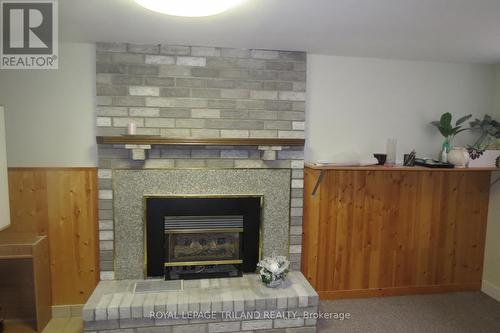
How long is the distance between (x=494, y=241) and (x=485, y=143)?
0.94 metres

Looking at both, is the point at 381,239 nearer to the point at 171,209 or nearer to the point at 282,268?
the point at 282,268

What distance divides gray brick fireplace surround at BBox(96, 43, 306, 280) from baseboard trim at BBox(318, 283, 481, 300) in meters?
1.16

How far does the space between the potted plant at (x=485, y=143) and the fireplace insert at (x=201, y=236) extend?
191 cm

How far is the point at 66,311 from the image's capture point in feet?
8.87

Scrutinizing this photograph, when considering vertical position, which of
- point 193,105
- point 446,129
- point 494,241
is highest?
point 193,105

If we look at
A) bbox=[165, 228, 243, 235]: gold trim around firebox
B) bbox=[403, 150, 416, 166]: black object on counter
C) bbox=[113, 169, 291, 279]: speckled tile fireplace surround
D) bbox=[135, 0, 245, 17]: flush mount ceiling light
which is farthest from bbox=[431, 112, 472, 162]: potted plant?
bbox=[135, 0, 245, 17]: flush mount ceiling light

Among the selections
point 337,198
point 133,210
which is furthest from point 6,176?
point 337,198

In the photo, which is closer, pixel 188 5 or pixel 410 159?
pixel 188 5

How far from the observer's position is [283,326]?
2.47m

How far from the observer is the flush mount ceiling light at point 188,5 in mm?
1484

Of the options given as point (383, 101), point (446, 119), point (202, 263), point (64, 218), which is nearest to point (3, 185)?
point (64, 218)

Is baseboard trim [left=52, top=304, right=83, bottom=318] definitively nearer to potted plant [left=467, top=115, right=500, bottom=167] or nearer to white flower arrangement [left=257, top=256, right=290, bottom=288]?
white flower arrangement [left=257, top=256, right=290, bottom=288]

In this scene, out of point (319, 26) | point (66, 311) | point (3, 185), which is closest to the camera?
point (319, 26)

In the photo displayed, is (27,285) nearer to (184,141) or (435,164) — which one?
(184,141)
